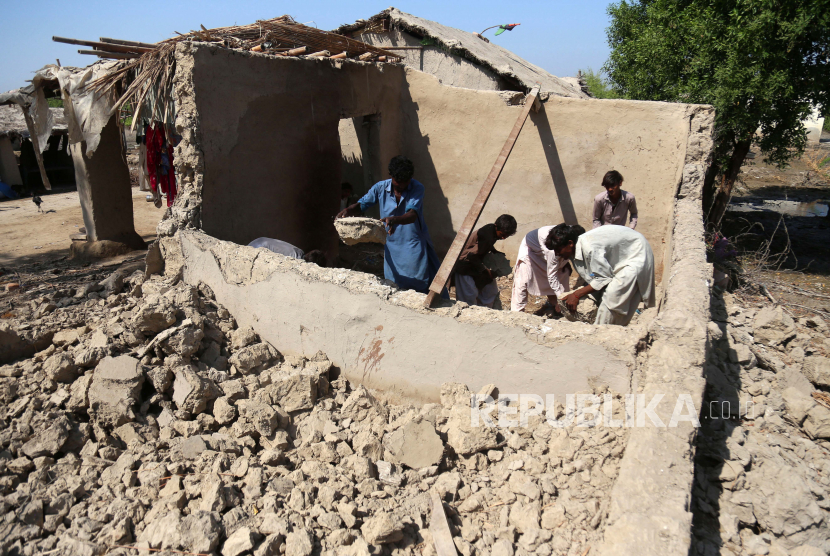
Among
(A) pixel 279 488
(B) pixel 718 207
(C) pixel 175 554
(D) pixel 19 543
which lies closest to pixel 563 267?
(A) pixel 279 488

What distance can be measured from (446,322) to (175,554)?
172 centimetres

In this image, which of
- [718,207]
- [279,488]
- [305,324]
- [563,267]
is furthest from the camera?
[718,207]

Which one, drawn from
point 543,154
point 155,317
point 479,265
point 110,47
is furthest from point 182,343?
point 543,154

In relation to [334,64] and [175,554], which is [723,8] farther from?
[175,554]

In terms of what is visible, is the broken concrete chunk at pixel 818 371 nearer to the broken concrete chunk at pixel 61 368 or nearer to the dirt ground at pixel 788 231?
the dirt ground at pixel 788 231

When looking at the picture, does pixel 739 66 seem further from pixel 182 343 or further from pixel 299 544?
pixel 299 544

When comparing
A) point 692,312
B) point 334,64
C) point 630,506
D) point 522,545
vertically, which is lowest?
point 522,545

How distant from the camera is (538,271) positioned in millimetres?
4602

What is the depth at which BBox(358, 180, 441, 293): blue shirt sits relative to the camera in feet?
14.0

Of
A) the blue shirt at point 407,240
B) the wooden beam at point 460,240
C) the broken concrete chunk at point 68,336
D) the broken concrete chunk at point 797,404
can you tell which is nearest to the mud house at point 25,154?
the broken concrete chunk at point 68,336

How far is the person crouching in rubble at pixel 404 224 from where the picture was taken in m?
4.13

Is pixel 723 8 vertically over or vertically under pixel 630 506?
over

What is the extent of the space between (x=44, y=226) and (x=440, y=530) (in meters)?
11.2

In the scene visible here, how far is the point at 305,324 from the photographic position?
354 cm
